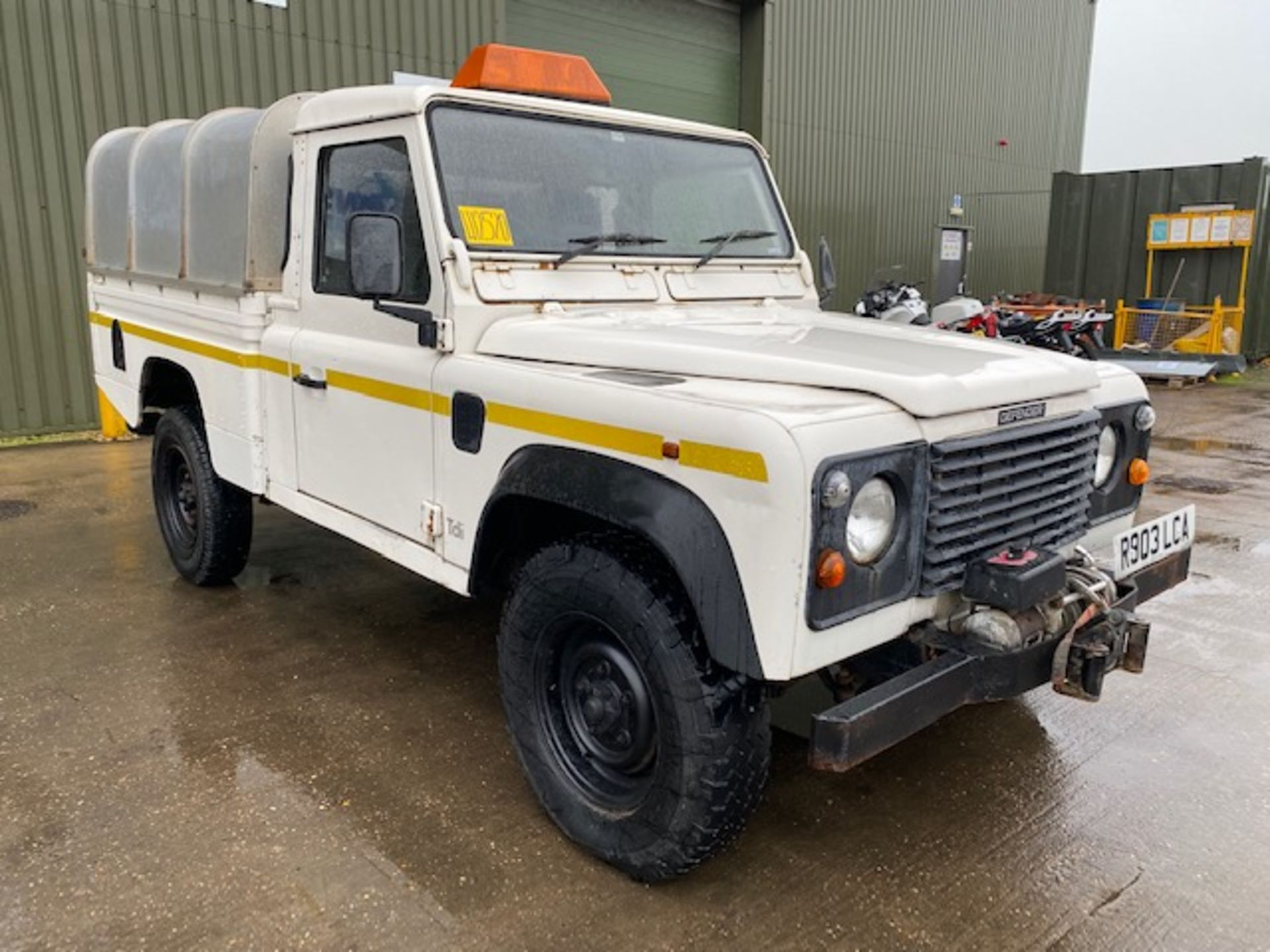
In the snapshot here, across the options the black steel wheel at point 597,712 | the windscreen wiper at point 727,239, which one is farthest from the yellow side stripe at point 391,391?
the windscreen wiper at point 727,239

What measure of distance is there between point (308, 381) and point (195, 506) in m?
1.52

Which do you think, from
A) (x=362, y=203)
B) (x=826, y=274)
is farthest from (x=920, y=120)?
(x=362, y=203)

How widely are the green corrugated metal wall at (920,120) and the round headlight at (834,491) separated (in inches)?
445

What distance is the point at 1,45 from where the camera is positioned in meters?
7.43

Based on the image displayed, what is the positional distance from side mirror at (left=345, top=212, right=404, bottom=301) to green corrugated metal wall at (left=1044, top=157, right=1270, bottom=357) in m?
13.3

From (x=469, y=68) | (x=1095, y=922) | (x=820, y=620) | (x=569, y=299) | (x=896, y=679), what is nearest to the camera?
(x=820, y=620)

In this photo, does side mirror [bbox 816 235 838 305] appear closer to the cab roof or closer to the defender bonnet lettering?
the cab roof

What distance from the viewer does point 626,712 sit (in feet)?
8.57

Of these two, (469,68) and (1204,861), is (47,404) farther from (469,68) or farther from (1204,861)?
(1204,861)

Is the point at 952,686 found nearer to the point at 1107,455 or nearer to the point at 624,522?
the point at 624,522

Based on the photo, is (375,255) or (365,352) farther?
(365,352)

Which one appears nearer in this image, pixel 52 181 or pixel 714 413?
pixel 714 413

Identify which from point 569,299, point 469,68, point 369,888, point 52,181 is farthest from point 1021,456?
point 52,181

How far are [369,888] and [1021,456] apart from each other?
6.57 feet
